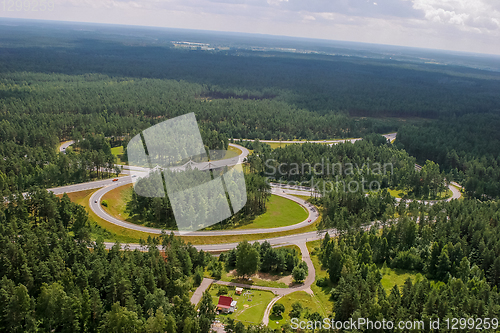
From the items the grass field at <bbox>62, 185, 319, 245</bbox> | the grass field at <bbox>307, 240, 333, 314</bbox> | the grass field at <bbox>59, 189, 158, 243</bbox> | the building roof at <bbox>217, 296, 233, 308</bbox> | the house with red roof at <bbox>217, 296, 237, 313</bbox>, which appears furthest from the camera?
the grass field at <bbox>62, 185, 319, 245</bbox>

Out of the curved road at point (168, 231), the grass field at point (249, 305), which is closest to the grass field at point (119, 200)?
the curved road at point (168, 231)

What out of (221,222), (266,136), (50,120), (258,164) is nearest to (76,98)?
(50,120)

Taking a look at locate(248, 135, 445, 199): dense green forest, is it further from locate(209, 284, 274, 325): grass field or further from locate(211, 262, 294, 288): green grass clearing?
locate(209, 284, 274, 325): grass field

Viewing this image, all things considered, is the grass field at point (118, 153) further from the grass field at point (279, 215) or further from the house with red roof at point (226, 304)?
the house with red roof at point (226, 304)

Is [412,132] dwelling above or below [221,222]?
above

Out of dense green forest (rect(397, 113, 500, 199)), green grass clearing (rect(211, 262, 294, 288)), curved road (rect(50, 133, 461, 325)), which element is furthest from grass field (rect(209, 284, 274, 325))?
dense green forest (rect(397, 113, 500, 199))

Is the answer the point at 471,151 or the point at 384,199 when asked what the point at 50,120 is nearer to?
the point at 384,199
